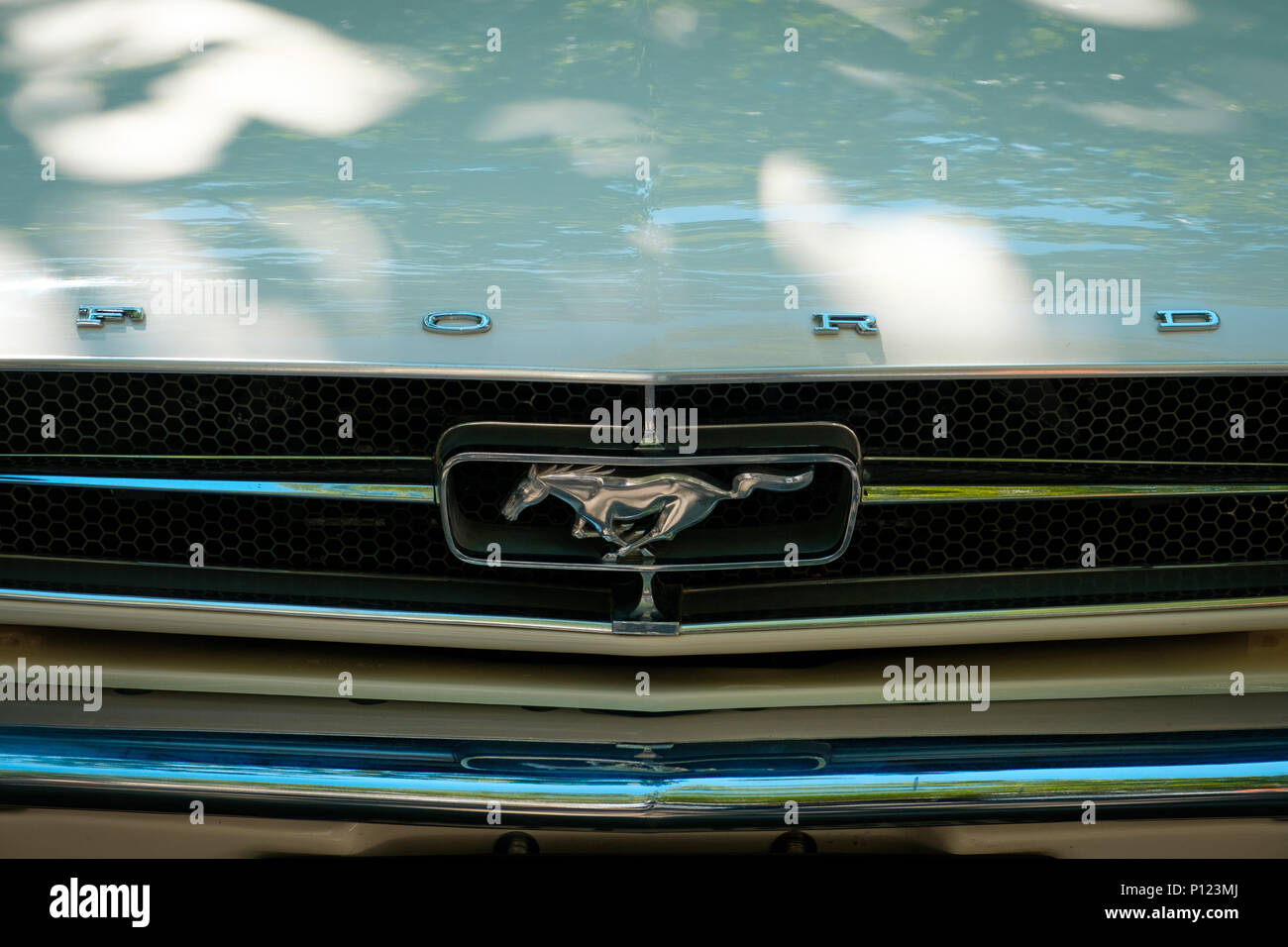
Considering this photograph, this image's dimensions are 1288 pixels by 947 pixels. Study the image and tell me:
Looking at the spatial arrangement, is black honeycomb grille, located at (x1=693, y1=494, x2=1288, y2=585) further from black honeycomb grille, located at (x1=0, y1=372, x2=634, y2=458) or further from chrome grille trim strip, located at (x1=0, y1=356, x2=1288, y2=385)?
black honeycomb grille, located at (x1=0, y1=372, x2=634, y2=458)

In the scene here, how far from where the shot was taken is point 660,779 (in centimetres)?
200

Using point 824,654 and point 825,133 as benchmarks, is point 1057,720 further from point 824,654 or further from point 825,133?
point 825,133

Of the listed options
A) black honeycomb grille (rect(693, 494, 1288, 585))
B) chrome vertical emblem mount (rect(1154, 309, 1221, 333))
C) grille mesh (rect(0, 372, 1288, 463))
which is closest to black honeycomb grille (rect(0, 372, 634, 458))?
grille mesh (rect(0, 372, 1288, 463))

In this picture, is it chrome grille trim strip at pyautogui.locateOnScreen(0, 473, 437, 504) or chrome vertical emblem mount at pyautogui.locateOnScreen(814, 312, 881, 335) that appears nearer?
chrome vertical emblem mount at pyautogui.locateOnScreen(814, 312, 881, 335)

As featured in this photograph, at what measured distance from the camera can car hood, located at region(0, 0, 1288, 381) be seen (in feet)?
6.33

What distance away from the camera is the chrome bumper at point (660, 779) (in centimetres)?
198

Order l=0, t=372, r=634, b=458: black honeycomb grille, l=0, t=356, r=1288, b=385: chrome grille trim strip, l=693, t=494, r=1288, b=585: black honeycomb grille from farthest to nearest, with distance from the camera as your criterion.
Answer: l=693, t=494, r=1288, b=585: black honeycomb grille → l=0, t=372, r=634, b=458: black honeycomb grille → l=0, t=356, r=1288, b=385: chrome grille trim strip

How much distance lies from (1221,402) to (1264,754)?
58cm

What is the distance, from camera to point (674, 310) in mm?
1939

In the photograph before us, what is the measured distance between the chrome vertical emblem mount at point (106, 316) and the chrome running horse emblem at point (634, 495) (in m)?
0.65

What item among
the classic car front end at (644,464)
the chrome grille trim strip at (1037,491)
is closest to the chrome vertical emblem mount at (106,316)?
the classic car front end at (644,464)

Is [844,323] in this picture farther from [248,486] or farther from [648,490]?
[248,486]

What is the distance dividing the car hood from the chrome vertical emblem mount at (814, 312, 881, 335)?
0.6 inches

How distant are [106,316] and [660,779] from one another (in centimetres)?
Result: 112
